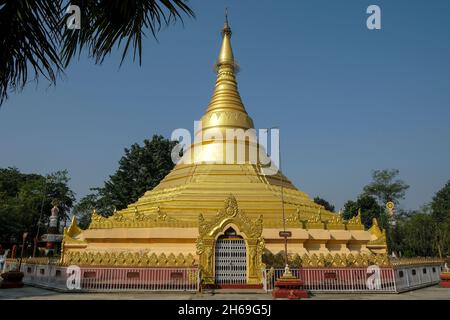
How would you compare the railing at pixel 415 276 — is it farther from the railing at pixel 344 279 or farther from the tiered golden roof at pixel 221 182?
the tiered golden roof at pixel 221 182

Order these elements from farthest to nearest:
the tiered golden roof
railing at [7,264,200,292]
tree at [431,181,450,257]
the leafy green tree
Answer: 1. the leafy green tree
2. tree at [431,181,450,257]
3. the tiered golden roof
4. railing at [7,264,200,292]

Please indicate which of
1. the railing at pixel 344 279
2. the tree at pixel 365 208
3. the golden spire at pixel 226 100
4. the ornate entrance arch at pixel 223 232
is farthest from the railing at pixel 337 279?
the tree at pixel 365 208

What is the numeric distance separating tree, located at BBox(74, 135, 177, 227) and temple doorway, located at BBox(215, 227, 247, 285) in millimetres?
23296

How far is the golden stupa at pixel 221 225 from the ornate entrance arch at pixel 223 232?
37mm

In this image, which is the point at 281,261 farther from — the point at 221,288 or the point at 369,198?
the point at 369,198

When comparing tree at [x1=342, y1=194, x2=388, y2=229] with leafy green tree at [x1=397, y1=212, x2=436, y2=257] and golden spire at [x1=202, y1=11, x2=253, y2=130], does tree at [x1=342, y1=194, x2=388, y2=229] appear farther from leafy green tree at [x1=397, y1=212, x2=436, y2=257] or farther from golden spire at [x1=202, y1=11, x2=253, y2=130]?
golden spire at [x1=202, y1=11, x2=253, y2=130]

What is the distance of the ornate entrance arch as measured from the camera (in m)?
13.8

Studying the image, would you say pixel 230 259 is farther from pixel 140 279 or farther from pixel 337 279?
pixel 337 279

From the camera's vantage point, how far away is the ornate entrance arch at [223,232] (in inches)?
544

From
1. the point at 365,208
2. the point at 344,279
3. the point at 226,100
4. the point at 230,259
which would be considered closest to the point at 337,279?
the point at 344,279

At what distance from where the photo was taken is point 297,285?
11.9m

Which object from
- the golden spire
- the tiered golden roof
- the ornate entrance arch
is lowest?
the ornate entrance arch

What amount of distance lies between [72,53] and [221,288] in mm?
11695

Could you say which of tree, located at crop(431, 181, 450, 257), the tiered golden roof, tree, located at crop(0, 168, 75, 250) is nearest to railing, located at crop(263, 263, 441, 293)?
the tiered golden roof
